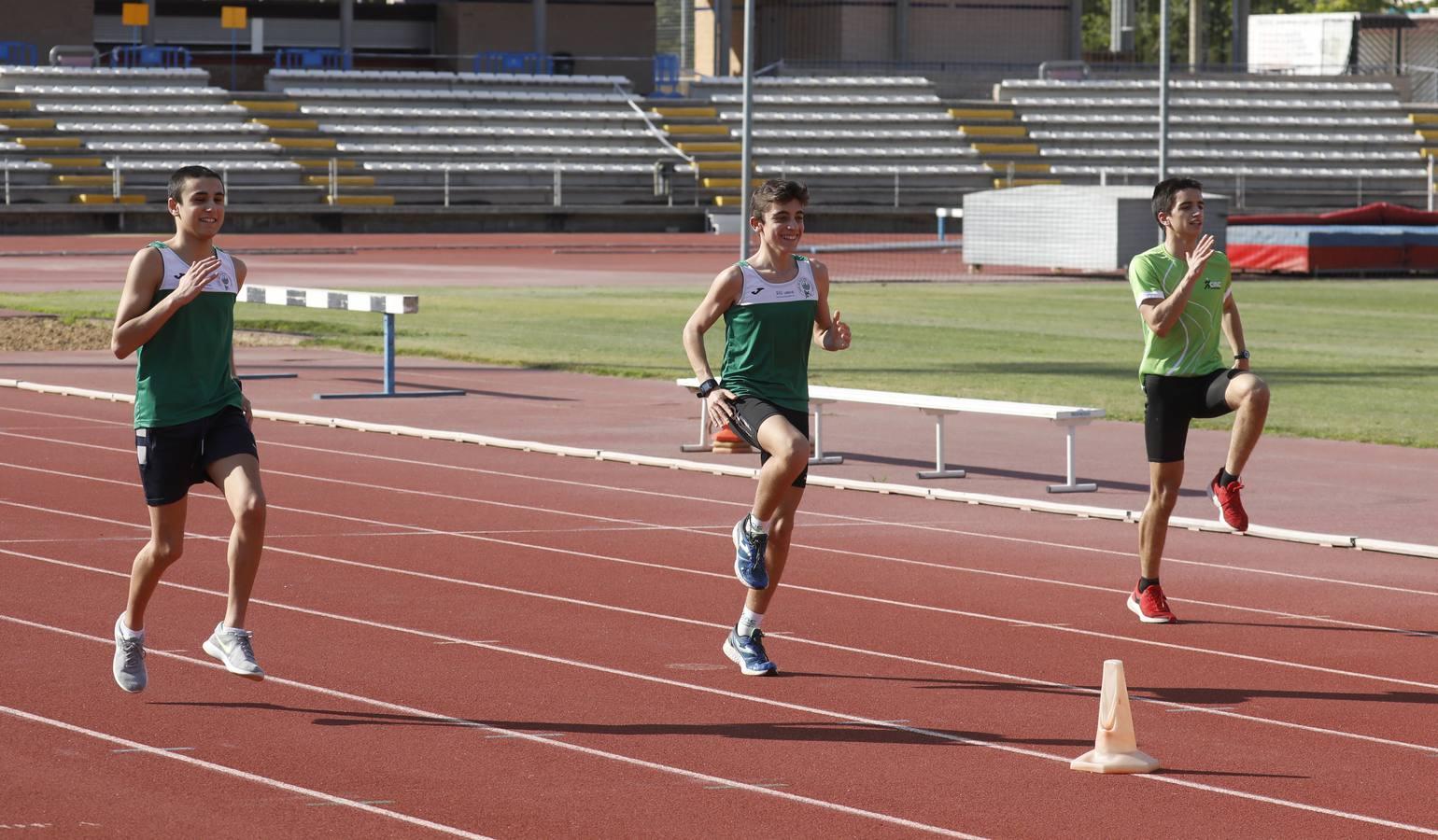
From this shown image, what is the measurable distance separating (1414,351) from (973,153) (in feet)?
110

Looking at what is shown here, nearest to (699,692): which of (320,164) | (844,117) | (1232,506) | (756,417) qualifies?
(756,417)

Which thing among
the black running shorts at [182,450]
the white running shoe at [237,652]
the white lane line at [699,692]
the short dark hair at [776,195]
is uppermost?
the short dark hair at [776,195]

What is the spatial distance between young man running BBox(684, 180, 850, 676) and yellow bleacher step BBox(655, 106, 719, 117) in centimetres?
4953

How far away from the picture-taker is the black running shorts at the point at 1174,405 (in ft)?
30.2

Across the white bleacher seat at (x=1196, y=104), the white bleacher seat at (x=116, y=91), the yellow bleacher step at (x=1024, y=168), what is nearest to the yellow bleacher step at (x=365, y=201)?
the white bleacher seat at (x=116, y=91)

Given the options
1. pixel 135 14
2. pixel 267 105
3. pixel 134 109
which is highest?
pixel 135 14

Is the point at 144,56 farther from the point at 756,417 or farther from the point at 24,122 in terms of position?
the point at 756,417

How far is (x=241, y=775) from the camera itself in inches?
250

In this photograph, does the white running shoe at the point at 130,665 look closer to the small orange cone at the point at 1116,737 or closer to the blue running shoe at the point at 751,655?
the blue running shoe at the point at 751,655

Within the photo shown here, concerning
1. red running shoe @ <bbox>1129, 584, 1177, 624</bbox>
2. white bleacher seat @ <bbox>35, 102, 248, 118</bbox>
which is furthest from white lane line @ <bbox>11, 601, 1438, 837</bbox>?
white bleacher seat @ <bbox>35, 102, 248, 118</bbox>

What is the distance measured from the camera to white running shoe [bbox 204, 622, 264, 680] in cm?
737

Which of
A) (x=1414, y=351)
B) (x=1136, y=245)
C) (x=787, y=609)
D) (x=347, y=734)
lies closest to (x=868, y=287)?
(x=1136, y=245)

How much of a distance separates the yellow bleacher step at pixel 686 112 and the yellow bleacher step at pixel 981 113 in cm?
649

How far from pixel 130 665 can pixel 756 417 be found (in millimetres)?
2384
